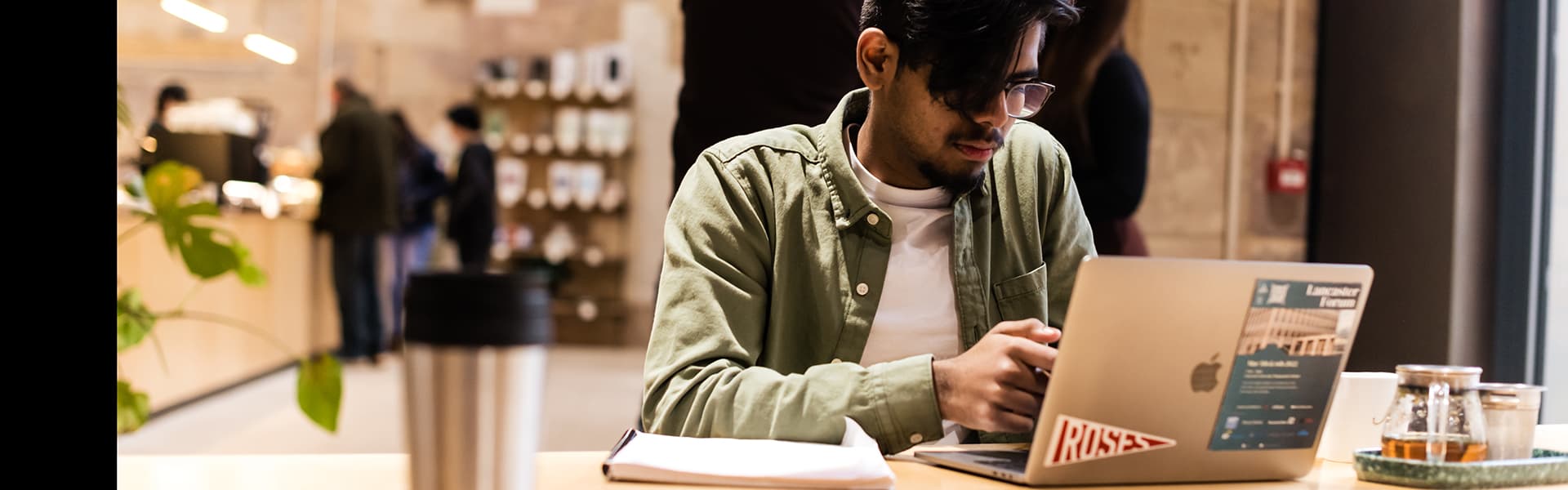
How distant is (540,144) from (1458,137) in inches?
240

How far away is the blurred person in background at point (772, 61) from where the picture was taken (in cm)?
191

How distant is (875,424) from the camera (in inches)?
43.6

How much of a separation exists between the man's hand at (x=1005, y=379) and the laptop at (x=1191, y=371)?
0.07m

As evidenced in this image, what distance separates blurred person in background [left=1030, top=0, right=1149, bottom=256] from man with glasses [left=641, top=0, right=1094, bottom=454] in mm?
759

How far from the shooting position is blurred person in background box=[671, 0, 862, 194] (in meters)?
1.91

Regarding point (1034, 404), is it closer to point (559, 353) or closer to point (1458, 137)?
point (1458, 137)

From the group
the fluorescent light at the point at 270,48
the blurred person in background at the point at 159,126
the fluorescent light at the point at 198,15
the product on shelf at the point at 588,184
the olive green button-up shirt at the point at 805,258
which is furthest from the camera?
the fluorescent light at the point at 270,48

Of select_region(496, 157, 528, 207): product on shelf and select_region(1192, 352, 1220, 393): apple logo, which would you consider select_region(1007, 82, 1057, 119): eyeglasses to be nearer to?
select_region(1192, 352, 1220, 393): apple logo

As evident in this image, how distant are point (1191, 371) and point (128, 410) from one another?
1560mm

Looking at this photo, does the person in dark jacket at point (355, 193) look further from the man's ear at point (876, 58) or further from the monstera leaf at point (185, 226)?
the man's ear at point (876, 58)

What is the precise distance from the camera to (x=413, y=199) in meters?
7.30

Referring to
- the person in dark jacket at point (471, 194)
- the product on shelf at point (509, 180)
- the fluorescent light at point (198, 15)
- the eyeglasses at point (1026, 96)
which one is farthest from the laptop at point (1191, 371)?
the fluorescent light at point (198, 15)

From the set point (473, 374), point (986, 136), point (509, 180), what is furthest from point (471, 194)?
point (473, 374)

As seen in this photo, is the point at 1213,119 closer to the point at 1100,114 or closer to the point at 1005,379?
the point at 1100,114
